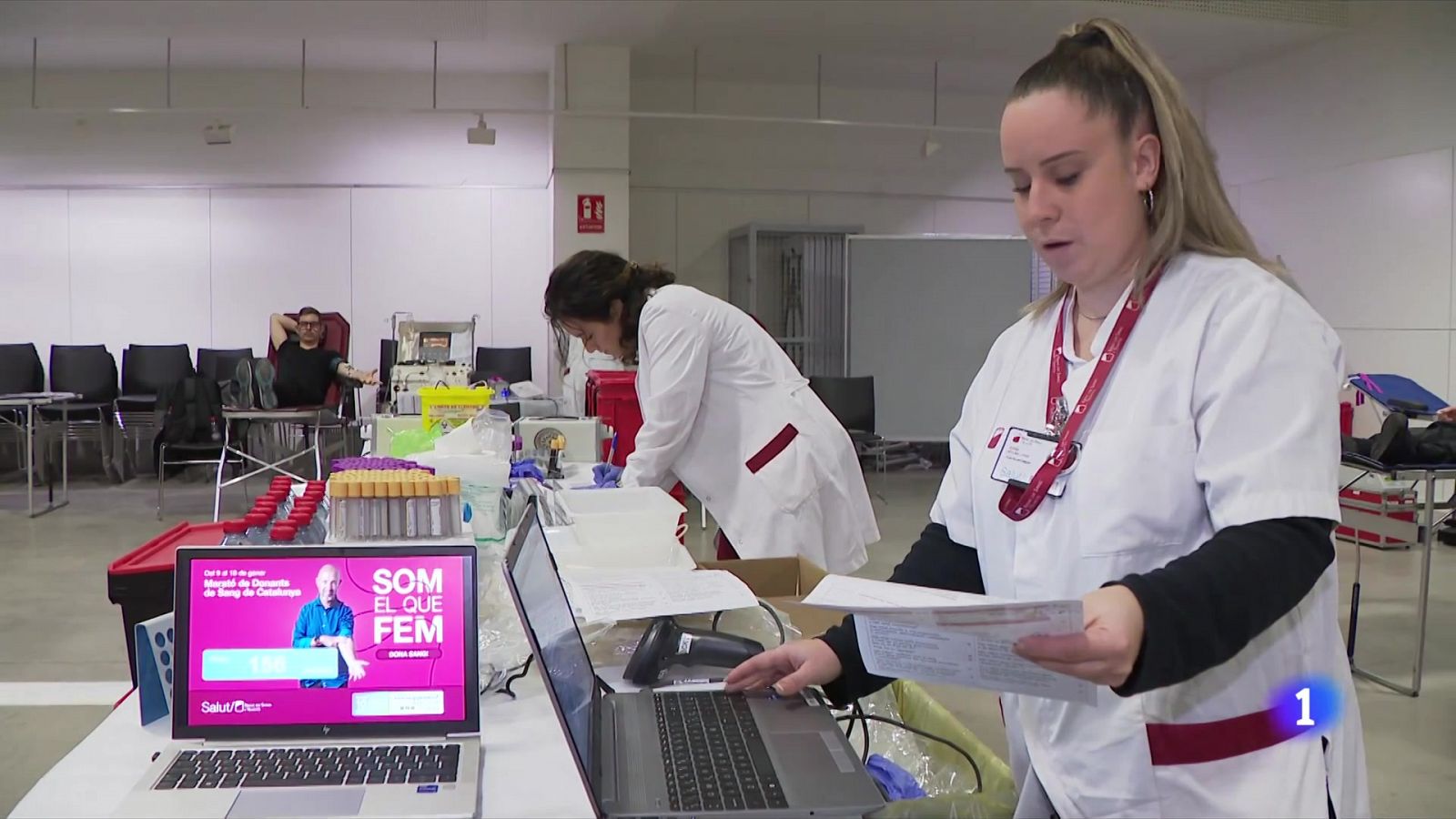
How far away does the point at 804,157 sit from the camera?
8586 mm

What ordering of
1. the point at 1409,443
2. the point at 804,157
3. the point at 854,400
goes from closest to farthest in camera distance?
the point at 1409,443 < the point at 854,400 < the point at 804,157

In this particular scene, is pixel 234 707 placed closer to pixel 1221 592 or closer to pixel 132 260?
pixel 1221 592

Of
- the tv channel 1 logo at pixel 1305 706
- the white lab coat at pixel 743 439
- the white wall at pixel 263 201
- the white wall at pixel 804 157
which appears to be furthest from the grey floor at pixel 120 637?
the white wall at pixel 804 157

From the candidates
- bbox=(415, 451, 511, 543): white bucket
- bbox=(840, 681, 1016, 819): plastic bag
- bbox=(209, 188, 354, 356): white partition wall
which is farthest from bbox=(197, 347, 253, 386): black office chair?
bbox=(840, 681, 1016, 819): plastic bag

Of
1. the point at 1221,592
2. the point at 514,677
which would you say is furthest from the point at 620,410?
the point at 1221,592

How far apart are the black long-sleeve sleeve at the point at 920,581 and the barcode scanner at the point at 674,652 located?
0.22 m

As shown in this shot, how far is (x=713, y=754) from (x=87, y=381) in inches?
321

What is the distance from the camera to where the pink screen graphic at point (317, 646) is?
1147mm

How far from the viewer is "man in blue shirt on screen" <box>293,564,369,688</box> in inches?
45.6

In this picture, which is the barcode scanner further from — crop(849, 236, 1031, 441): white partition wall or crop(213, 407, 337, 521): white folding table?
crop(849, 236, 1031, 441): white partition wall

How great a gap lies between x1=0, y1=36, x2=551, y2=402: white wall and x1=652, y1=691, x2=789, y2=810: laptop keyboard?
291 inches

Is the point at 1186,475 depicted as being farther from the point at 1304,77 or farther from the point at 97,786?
the point at 1304,77

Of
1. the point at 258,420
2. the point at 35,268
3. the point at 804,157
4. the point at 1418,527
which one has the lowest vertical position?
the point at 1418,527

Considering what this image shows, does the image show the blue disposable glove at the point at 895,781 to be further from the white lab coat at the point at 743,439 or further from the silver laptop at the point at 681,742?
the white lab coat at the point at 743,439
